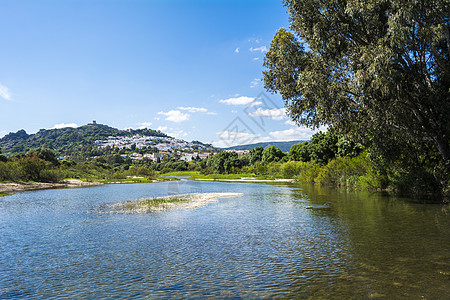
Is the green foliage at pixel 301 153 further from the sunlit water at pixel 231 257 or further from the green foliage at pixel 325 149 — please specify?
the sunlit water at pixel 231 257

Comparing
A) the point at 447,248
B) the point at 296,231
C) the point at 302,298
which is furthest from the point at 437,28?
the point at 302,298

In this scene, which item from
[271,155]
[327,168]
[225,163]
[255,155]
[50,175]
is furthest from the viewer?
[255,155]

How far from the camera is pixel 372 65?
58.8 feet

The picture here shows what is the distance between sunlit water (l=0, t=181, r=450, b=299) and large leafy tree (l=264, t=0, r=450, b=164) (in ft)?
28.1

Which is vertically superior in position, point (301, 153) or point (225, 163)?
point (301, 153)

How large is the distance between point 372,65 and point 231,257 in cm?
1477

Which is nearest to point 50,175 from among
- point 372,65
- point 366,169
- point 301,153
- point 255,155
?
point 301,153

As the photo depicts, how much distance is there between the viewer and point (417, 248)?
13.3 meters

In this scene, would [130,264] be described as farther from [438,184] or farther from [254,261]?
[438,184]

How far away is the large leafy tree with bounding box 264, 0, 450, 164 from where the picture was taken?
18125mm

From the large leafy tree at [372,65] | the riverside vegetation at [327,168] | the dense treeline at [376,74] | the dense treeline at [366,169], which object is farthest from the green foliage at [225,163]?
the large leafy tree at [372,65]

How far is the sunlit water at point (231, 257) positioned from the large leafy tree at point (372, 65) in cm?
855

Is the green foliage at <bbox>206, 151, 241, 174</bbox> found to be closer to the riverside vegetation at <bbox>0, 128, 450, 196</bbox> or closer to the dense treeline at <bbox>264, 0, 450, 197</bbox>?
the riverside vegetation at <bbox>0, 128, 450, 196</bbox>

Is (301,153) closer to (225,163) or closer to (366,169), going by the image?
(225,163)
